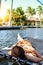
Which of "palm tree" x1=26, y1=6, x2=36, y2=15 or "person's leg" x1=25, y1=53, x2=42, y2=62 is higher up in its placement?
"person's leg" x1=25, y1=53, x2=42, y2=62

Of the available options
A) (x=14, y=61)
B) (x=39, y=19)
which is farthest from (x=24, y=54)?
(x=39, y=19)

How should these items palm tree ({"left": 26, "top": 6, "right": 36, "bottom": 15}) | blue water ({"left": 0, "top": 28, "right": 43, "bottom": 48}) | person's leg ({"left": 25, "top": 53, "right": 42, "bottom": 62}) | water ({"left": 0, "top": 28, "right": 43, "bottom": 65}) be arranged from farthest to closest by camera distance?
palm tree ({"left": 26, "top": 6, "right": 36, "bottom": 15})
blue water ({"left": 0, "top": 28, "right": 43, "bottom": 48})
water ({"left": 0, "top": 28, "right": 43, "bottom": 65})
person's leg ({"left": 25, "top": 53, "right": 42, "bottom": 62})

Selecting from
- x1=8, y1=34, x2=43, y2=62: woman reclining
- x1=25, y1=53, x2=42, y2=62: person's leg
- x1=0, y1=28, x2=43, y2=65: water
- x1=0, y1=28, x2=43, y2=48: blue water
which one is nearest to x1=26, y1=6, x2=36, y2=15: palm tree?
x1=0, y1=28, x2=43, y2=48: blue water

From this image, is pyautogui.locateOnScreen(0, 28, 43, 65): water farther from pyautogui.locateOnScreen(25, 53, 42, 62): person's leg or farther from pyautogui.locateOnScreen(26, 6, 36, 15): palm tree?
pyautogui.locateOnScreen(26, 6, 36, 15): palm tree

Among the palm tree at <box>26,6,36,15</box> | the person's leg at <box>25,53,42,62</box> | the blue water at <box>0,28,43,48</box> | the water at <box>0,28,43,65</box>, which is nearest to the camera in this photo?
the person's leg at <box>25,53,42,62</box>

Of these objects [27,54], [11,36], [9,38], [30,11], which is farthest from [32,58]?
[30,11]

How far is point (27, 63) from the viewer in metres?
7.37

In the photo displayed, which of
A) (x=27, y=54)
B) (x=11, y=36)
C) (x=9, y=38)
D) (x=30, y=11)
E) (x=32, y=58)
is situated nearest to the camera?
(x=32, y=58)

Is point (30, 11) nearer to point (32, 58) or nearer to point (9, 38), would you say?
point (9, 38)

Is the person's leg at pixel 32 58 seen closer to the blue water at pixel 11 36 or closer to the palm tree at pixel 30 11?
the blue water at pixel 11 36

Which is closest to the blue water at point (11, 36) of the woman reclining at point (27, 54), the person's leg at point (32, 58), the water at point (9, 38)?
→ the water at point (9, 38)

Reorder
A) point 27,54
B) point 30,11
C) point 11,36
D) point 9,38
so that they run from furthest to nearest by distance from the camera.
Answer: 1. point 30,11
2. point 11,36
3. point 9,38
4. point 27,54

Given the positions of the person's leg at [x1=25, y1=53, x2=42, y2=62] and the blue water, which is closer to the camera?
the person's leg at [x1=25, y1=53, x2=42, y2=62]

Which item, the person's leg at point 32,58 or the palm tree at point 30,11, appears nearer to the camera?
the person's leg at point 32,58
